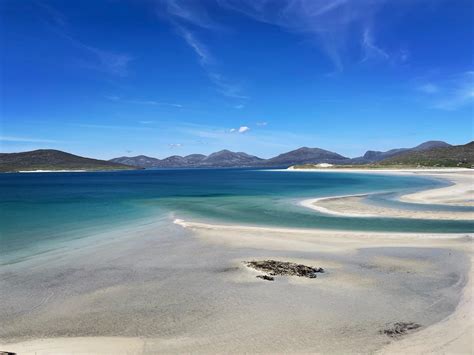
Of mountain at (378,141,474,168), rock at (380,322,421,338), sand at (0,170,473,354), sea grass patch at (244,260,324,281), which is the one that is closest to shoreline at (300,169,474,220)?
sand at (0,170,473,354)

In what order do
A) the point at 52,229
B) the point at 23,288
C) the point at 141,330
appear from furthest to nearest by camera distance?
1. the point at 52,229
2. the point at 23,288
3. the point at 141,330

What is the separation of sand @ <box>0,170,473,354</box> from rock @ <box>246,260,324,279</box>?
0.48 metres

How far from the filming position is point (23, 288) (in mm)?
13023

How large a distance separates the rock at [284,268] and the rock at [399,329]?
176 inches

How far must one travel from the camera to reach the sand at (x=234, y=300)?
9.08m

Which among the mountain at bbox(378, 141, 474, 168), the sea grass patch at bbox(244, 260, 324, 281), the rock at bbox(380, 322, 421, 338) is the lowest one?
the rock at bbox(380, 322, 421, 338)

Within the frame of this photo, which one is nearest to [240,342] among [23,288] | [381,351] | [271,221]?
[381,351]

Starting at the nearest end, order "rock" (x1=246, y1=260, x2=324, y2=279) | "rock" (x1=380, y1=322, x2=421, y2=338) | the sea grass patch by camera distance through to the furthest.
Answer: "rock" (x1=380, y1=322, x2=421, y2=338) < the sea grass patch < "rock" (x1=246, y1=260, x2=324, y2=279)

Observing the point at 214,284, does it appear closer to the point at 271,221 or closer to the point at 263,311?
the point at 263,311

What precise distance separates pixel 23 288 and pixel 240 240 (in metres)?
11.3

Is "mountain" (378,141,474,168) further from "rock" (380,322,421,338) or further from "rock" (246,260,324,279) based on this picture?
"rock" (380,322,421,338)

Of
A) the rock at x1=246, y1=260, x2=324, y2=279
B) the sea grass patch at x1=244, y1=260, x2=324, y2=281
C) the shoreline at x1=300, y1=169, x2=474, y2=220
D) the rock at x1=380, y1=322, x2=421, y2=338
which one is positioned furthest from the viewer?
the shoreline at x1=300, y1=169, x2=474, y2=220

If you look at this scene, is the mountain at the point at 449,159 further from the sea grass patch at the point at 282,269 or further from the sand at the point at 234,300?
the sea grass patch at the point at 282,269

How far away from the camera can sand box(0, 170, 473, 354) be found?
908cm
